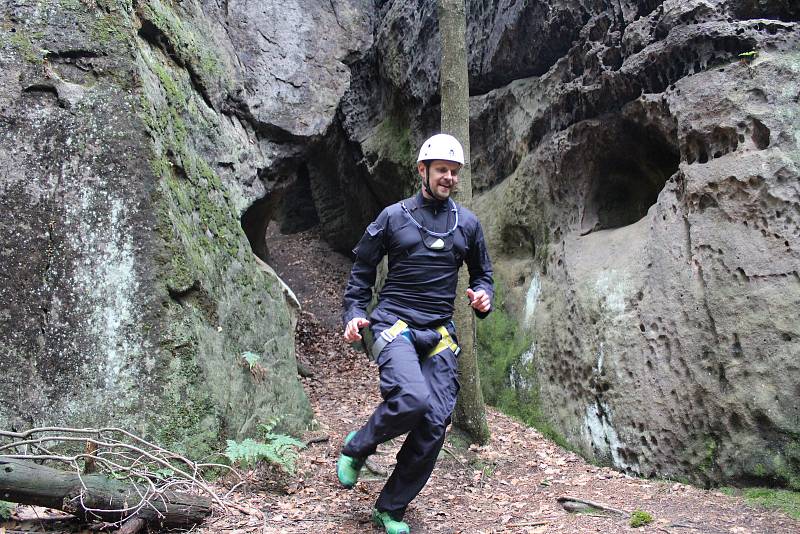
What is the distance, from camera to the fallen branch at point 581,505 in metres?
4.61

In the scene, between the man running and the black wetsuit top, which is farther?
the black wetsuit top

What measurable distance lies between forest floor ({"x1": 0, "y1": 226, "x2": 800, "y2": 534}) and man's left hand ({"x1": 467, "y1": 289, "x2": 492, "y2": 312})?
158 cm

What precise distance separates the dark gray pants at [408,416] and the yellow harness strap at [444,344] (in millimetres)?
37

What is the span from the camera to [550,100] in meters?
7.78

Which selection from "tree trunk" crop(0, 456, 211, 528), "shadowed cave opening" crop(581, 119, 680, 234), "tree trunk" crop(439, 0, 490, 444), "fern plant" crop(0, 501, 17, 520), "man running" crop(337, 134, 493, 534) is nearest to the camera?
"tree trunk" crop(0, 456, 211, 528)

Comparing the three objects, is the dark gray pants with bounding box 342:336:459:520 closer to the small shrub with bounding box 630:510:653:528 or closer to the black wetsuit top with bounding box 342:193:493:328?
the black wetsuit top with bounding box 342:193:493:328

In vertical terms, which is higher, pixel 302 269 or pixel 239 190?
pixel 239 190

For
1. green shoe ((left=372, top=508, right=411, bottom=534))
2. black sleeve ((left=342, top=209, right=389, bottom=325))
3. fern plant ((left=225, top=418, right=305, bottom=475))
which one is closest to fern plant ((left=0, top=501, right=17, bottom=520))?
fern plant ((left=225, top=418, right=305, bottom=475))

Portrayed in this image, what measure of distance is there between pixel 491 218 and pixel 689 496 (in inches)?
183

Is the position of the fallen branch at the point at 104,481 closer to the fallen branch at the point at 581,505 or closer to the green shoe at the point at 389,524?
the green shoe at the point at 389,524

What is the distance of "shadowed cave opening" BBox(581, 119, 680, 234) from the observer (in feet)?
22.5

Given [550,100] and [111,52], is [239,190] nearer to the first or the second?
[111,52]

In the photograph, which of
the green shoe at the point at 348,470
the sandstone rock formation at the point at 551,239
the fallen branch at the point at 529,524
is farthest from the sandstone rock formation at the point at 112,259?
the fallen branch at the point at 529,524

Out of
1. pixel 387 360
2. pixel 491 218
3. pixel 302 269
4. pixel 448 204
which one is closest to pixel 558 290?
pixel 491 218
